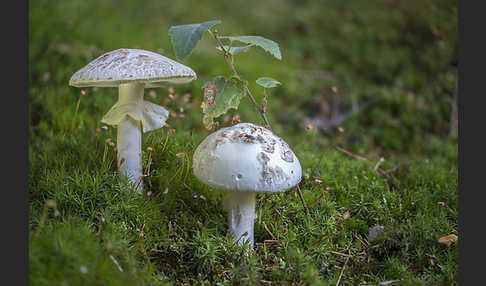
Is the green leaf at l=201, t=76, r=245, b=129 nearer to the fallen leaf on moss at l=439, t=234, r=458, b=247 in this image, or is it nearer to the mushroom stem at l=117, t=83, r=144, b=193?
the mushroom stem at l=117, t=83, r=144, b=193

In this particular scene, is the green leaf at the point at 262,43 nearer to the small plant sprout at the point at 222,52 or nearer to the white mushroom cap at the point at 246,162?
the small plant sprout at the point at 222,52

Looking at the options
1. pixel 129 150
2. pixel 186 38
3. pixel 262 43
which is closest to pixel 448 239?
pixel 262 43

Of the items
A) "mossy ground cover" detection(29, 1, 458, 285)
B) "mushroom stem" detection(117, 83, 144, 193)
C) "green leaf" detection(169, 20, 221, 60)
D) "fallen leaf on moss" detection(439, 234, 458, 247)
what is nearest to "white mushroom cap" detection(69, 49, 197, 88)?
"green leaf" detection(169, 20, 221, 60)

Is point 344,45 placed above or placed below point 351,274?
above

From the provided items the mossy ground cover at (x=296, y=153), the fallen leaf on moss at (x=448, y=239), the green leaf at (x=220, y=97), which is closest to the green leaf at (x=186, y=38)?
the green leaf at (x=220, y=97)

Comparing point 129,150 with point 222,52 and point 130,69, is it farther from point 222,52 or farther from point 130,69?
point 222,52

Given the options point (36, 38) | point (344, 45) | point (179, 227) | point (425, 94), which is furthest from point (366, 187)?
point (36, 38)

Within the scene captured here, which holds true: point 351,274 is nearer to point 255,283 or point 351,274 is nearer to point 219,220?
point 255,283
